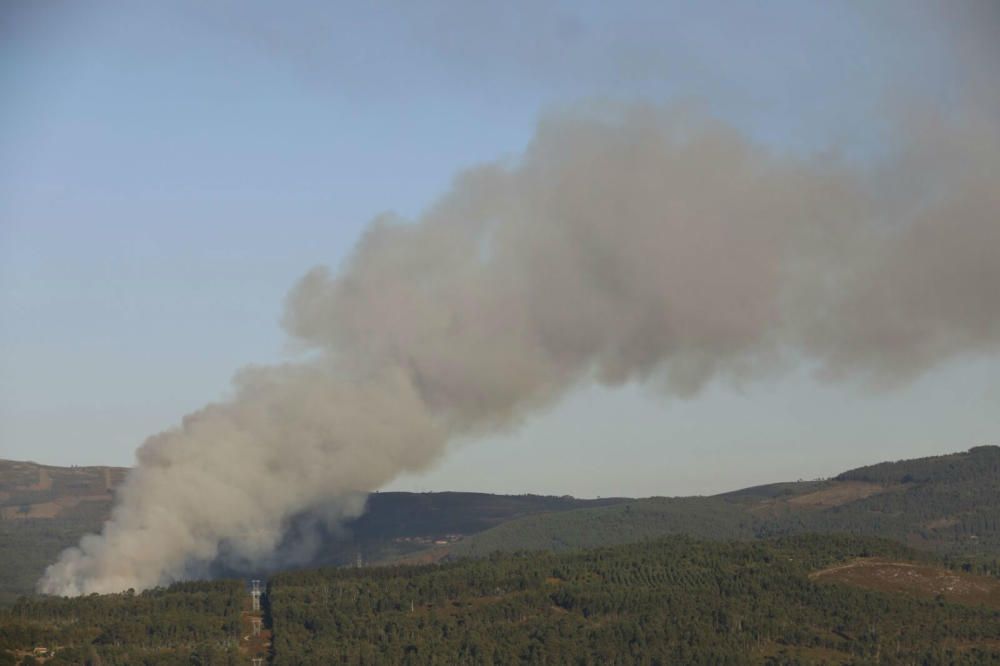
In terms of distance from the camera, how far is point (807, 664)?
19125 centimetres

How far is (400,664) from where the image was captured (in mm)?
183750

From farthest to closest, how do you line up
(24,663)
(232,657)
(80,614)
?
(80,614), (232,657), (24,663)

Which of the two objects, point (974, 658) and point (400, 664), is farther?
point (974, 658)

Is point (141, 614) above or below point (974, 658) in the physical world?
above

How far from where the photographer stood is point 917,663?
196125mm

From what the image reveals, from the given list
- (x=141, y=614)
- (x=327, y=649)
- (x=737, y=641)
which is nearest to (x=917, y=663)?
(x=737, y=641)

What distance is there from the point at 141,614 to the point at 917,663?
9487 centimetres

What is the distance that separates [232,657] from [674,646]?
53178 millimetres

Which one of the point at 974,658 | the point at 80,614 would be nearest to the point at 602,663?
the point at 974,658

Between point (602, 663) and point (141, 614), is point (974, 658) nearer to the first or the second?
point (602, 663)

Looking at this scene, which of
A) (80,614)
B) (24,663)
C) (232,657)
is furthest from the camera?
(80,614)

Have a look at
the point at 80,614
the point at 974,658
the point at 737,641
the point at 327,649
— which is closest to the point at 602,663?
the point at 737,641

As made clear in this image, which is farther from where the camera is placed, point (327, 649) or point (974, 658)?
point (974, 658)

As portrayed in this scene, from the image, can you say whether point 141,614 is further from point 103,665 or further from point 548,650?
point 548,650
